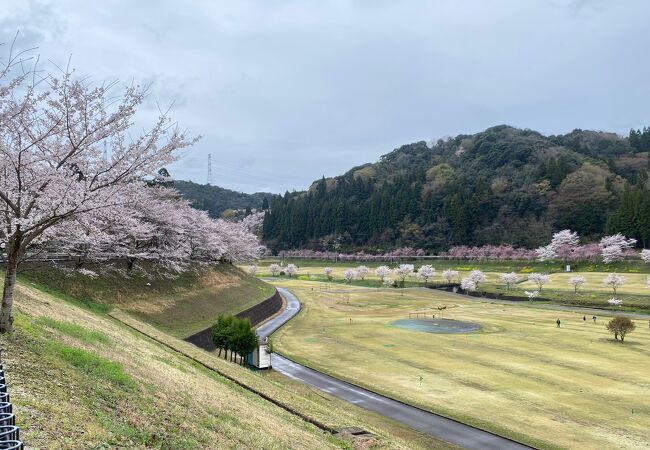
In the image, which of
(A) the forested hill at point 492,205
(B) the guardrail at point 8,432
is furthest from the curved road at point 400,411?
(A) the forested hill at point 492,205

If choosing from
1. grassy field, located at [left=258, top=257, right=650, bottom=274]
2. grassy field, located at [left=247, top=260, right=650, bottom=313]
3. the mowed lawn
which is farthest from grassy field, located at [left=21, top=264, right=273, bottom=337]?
grassy field, located at [left=258, top=257, right=650, bottom=274]

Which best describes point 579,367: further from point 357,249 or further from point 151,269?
point 357,249

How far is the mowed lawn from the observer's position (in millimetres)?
25109

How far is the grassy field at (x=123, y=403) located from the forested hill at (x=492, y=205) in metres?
125

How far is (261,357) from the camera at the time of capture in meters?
35.1

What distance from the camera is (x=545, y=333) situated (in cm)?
5394

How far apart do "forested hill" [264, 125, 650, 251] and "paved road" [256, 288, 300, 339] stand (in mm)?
88149

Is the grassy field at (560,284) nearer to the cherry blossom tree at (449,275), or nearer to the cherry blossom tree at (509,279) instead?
the cherry blossom tree at (509,279)

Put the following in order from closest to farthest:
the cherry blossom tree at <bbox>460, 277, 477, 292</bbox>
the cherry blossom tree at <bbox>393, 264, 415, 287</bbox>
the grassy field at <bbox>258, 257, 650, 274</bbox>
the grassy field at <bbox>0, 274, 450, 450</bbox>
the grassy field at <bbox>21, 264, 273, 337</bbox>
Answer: the grassy field at <bbox>0, 274, 450, 450</bbox>, the grassy field at <bbox>21, 264, 273, 337</bbox>, the cherry blossom tree at <bbox>460, 277, 477, 292</bbox>, the grassy field at <bbox>258, 257, 650, 274</bbox>, the cherry blossom tree at <bbox>393, 264, 415, 287</bbox>

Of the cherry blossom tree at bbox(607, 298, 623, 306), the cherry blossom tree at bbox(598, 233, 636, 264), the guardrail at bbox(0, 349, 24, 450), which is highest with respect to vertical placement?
the cherry blossom tree at bbox(598, 233, 636, 264)

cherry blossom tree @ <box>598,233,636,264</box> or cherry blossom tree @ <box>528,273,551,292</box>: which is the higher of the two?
cherry blossom tree @ <box>598,233,636,264</box>

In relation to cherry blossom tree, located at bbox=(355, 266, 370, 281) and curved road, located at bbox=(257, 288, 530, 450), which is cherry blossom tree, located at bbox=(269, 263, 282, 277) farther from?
curved road, located at bbox=(257, 288, 530, 450)

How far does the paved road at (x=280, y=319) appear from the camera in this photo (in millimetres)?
51503

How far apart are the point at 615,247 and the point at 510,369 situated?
9112 centimetres
